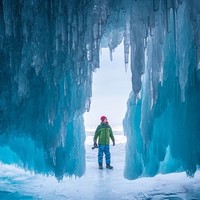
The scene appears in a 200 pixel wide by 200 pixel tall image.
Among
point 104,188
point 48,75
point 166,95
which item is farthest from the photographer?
point 166,95

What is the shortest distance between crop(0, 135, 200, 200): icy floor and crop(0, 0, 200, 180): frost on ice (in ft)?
1.21

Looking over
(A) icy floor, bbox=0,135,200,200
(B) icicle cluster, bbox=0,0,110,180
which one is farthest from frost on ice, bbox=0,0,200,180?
(A) icy floor, bbox=0,135,200,200

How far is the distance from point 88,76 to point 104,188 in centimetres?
252

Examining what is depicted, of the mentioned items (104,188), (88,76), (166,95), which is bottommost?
(104,188)

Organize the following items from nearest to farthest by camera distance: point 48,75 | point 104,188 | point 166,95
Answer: point 104,188, point 48,75, point 166,95

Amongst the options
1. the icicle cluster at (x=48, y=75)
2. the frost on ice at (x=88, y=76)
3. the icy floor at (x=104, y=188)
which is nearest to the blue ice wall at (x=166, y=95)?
the frost on ice at (x=88, y=76)

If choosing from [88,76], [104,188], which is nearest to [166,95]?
[88,76]

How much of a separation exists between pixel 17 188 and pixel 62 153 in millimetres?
1703

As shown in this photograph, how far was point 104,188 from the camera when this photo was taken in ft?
23.3

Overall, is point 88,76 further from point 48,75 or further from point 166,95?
point 166,95

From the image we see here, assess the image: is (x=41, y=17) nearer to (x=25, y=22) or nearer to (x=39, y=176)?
(x=25, y=22)

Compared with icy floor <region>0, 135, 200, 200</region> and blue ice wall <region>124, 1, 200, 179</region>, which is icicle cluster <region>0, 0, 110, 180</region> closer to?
icy floor <region>0, 135, 200, 200</region>

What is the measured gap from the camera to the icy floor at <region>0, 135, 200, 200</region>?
641cm

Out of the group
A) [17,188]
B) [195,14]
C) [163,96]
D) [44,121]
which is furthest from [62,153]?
[195,14]
